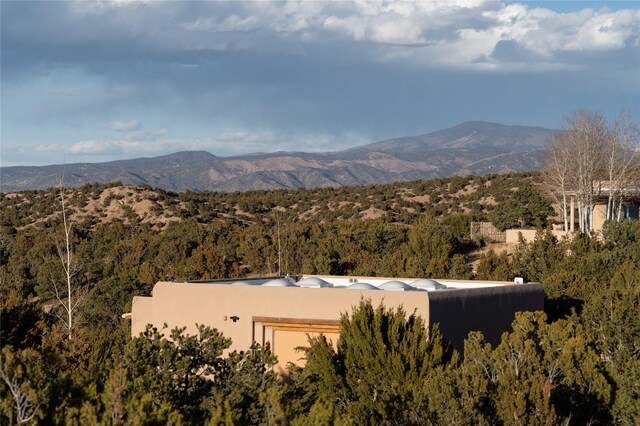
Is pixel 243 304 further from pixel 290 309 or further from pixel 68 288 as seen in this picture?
pixel 68 288

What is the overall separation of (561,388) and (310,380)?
4.29 m

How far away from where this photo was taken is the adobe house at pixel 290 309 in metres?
20.1

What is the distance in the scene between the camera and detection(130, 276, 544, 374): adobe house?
20.1m

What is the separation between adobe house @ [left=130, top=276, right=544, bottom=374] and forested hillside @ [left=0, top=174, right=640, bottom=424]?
1.19 metres

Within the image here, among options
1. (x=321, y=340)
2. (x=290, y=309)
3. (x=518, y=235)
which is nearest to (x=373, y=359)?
(x=321, y=340)

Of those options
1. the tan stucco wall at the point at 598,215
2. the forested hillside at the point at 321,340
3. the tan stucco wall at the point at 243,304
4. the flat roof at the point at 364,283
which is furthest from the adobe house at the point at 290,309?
the tan stucco wall at the point at 598,215

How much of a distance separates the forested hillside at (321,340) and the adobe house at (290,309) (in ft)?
3.91

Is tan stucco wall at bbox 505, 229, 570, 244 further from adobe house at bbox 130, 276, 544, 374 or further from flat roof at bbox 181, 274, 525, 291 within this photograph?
adobe house at bbox 130, 276, 544, 374

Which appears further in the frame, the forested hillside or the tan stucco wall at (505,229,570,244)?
the tan stucco wall at (505,229,570,244)

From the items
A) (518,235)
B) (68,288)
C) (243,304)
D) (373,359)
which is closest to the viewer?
(373,359)

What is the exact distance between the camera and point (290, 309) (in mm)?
20594

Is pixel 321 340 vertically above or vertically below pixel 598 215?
below

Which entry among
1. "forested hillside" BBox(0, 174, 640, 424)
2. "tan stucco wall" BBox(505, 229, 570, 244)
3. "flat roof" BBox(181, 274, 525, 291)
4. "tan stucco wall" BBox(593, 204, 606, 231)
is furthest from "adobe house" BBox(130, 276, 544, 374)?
"tan stucco wall" BBox(593, 204, 606, 231)

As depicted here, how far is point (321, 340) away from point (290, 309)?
106 inches
